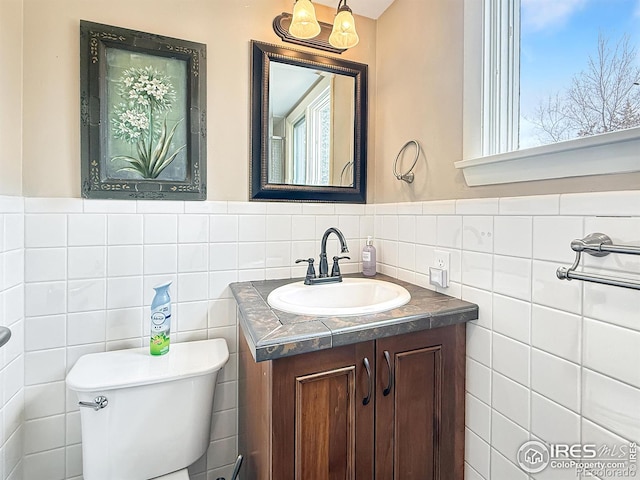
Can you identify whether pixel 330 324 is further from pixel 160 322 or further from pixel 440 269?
pixel 160 322

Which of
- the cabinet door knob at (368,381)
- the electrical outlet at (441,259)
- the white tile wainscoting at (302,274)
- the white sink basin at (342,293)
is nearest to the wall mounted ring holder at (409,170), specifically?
the white tile wainscoting at (302,274)

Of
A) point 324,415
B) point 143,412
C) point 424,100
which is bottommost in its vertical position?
point 143,412

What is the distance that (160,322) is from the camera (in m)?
1.16

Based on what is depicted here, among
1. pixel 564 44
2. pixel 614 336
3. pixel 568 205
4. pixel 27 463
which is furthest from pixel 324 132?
pixel 27 463

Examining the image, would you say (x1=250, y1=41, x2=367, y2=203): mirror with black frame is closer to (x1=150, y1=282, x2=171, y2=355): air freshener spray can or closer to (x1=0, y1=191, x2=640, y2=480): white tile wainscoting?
(x1=0, y1=191, x2=640, y2=480): white tile wainscoting

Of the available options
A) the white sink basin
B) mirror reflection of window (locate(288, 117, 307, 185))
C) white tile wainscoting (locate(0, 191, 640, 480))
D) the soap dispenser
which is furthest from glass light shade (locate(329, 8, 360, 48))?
the white sink basin

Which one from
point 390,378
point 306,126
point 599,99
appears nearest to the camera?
point 599,99

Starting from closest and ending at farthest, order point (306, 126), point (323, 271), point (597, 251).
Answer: point (597, 251), point (323, 271), point (306, 126)

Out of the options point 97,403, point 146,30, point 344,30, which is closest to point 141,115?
point 146,30

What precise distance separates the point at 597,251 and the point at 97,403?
4.67 ft

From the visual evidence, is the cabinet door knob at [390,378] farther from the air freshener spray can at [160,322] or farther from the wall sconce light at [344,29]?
the wall sconce light at [344,29]

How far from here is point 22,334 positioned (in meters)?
1.10

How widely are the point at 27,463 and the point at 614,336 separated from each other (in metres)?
1.84

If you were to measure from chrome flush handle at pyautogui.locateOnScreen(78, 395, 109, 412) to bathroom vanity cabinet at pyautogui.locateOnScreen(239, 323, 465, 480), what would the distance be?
1.46 feet
